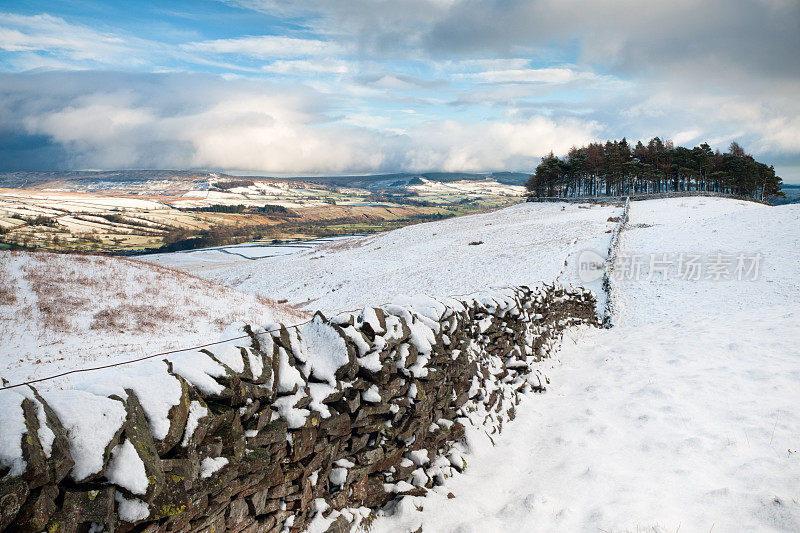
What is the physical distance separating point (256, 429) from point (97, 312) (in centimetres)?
1298

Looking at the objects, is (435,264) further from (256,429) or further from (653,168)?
(653,168)

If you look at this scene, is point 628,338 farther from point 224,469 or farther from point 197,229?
point 197,229

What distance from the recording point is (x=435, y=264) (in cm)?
3350

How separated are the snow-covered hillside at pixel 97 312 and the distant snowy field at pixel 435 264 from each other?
9.14m

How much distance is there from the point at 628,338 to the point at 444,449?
9.78m

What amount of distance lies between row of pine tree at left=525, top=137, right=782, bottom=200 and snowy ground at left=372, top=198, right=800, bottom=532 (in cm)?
7117

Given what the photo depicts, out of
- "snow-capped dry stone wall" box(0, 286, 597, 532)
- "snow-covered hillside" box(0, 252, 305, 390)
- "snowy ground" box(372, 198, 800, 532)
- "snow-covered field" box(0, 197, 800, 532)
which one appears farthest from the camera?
"snow-covered hillside" box(0, 252, 305, 390)

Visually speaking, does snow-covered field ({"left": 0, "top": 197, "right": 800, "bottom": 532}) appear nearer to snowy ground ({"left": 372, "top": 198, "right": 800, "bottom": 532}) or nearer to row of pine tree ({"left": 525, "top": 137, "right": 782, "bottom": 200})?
snowy ground ({"left": 372, "top": 198, "right": 800, "bottom": 532})

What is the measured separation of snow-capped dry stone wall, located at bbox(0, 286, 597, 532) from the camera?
2.41m

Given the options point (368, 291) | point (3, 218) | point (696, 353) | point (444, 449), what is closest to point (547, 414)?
point (444, 449)

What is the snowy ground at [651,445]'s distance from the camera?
4434 millimetres

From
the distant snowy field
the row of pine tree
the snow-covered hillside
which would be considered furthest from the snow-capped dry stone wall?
the row of pine tree

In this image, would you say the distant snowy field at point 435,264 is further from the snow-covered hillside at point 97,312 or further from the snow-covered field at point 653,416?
the snow-covered hillside at point 97,312

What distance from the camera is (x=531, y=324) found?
1002cm
